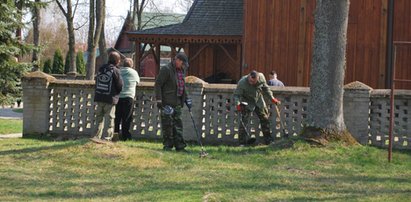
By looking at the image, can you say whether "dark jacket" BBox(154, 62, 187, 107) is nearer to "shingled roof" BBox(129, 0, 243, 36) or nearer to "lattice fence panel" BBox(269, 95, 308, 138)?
"lattice fence panel" BBox(269, 95, 308, 138)

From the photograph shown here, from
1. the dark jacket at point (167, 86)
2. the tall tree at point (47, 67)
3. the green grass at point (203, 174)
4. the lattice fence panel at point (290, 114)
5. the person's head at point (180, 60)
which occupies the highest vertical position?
the tall tree at point (47, 67)

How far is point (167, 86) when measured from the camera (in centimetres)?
1285

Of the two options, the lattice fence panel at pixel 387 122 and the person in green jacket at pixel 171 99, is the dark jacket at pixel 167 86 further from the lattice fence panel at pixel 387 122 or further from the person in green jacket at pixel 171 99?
the lattice fence panel at pixel 387 122

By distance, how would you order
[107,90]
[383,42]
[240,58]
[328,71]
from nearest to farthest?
[328,71] → [107,90] → [383,42] → [240,58]

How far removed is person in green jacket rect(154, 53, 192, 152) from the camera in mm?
12742

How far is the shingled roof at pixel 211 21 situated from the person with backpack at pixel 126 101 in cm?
1156

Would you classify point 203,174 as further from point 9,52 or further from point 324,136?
point 9,52

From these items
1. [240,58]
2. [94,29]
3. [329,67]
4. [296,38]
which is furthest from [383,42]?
[94,29]

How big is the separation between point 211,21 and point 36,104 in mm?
12660

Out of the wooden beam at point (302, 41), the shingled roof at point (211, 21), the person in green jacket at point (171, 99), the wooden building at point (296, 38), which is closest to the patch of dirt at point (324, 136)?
the person in green jacket at point (171, 99)

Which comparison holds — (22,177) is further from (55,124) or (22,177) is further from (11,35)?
(11,35)

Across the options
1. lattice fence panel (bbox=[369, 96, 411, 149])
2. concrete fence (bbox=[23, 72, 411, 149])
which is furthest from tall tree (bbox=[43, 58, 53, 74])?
lattice fence panel (bbox=[369, 96, 411, 149])

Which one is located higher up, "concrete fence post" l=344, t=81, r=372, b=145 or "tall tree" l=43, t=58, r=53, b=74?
"tall tree" l=43, t=58, r=53, b=74

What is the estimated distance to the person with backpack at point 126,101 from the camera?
15289 mm
